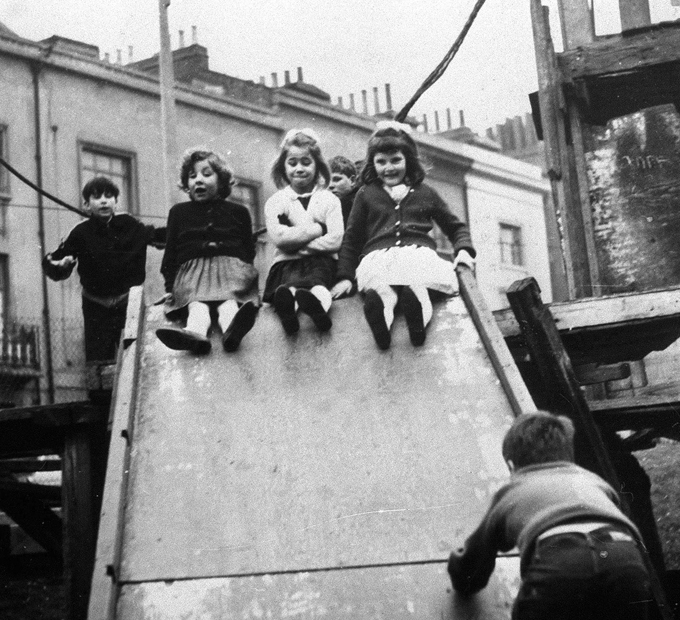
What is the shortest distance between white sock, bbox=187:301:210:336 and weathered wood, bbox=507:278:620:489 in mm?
1611

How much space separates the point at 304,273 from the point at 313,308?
57 cm

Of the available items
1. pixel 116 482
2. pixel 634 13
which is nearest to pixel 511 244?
pixel 634 13

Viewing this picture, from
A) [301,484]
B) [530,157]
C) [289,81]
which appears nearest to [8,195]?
[289,81]

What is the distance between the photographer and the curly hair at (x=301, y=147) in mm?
6168

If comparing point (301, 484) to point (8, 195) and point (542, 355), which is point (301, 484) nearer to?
point (542, 355)

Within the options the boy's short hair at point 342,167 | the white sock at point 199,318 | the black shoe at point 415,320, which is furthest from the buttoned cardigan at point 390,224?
the boy's short hair at point 342,167

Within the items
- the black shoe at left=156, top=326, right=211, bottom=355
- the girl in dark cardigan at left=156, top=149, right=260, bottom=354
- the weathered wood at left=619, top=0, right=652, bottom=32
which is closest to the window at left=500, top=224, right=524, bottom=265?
Answer: the weathered wood at left=619, top=0, right=652, bottom=32

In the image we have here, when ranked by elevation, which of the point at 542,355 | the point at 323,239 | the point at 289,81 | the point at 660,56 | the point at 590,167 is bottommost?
the point at 542,355

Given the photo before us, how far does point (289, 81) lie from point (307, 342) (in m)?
22.2

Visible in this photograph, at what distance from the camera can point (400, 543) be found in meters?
4.14

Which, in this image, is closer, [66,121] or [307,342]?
[307,342]

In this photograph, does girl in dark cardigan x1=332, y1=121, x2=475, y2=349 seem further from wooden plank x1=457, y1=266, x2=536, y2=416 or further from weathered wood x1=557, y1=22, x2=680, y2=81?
weathered wood x1=557, y1=22, x2=680, y2=81

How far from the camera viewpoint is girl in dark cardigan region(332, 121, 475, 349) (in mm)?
5566

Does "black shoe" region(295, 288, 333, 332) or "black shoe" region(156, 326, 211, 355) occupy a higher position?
"black shoe" region(295, 288, 333, 332)
